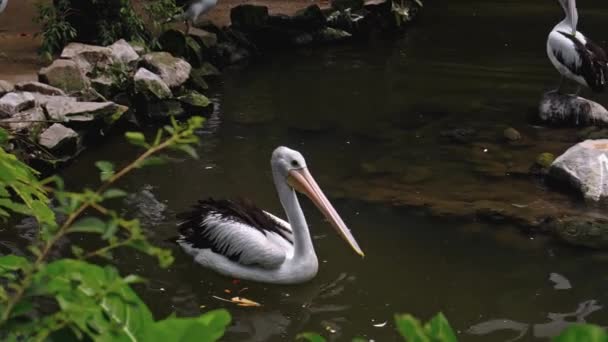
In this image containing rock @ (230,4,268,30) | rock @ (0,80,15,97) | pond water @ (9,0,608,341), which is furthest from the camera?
rock @ (230,4,268,30)

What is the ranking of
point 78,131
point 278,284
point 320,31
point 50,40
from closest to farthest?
point 278,284 < point 78,131 < point 50,40 < point 320,31

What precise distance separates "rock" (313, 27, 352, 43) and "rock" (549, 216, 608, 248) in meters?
5.48

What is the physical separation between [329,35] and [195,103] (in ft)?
10.4

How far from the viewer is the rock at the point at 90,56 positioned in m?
7.30

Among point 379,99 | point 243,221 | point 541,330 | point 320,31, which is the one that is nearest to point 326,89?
point 379,99

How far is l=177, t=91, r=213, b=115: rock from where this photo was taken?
7.32 m

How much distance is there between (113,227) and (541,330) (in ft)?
11.0

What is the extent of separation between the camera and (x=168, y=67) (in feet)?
24.8

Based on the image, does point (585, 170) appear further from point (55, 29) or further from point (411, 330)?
point (411, 330)

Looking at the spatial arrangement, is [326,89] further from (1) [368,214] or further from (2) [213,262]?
(2) [213,262]

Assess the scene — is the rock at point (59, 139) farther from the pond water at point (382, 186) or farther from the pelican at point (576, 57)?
the pelican at point (576, 57)

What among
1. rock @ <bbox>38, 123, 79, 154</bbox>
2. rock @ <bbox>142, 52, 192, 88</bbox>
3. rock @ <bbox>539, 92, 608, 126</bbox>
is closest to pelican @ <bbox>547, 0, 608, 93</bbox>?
rock @ <bbox>539, 92, 608, 126</bbox>

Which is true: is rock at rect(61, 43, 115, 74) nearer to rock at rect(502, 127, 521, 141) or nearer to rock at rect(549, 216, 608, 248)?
rock at rect(502, 127, 521, 141)

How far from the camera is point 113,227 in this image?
1.04 metres
